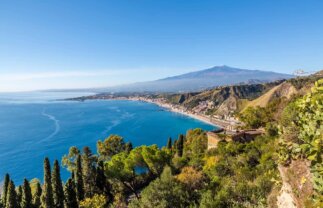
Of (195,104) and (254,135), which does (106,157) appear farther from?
(195,104)

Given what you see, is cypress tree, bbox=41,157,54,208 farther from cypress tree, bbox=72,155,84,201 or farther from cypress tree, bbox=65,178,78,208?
cypress tree, bbox=72,155,84,201

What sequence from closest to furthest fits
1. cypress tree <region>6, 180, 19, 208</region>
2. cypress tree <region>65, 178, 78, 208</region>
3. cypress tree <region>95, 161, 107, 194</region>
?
cypress tree <region>6, 180, 19, 208</region> → cypress tree <region>65, 178, 78, 208</region> → cypress tree <region>95, 161, 107, 194</region>

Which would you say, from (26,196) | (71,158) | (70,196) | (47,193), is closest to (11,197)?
(26,196)

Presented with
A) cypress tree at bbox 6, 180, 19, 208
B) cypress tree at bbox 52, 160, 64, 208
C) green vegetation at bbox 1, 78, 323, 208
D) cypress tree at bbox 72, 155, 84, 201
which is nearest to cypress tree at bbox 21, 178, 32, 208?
green vegetation at bbox 1, 78, 323, 208

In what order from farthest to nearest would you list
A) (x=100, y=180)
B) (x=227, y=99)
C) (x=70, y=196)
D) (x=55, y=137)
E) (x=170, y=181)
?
1. (x=227, y=99)
2. (x=55, y=137)
3. (x=100, y=180)
4. (x=70, y=196)
5. (x=170, y=181)

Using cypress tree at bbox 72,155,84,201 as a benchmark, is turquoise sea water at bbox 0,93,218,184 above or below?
below

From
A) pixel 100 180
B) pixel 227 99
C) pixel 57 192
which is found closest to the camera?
pixel 57 192

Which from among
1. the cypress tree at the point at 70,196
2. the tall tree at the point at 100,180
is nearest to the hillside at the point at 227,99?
the tall tree at the point at 100,180

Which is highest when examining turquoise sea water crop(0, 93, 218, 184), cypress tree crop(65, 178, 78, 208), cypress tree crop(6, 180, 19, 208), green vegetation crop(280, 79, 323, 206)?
green vegetation crop(280, 79, 323, 206)

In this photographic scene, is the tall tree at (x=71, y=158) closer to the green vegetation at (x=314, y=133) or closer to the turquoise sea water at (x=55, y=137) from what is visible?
the turquoise sea water at (x=55, y=137)

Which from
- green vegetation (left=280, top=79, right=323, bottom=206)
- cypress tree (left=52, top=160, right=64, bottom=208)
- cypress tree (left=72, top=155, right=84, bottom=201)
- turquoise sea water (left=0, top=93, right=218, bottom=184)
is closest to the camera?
green vegetation (left=280, top=79, right=323, bottom=206)

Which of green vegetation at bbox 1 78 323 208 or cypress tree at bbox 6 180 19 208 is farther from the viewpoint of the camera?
cypress tree at bbox 6 180 19 208

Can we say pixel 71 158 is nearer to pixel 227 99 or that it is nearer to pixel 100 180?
pixel 100 180
